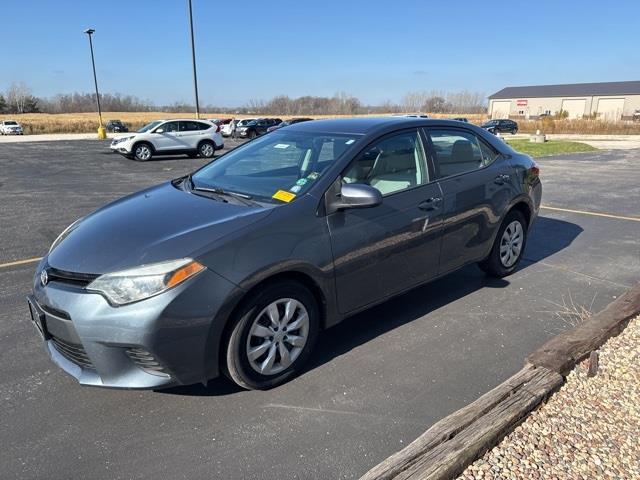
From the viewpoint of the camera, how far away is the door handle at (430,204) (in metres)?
3.81

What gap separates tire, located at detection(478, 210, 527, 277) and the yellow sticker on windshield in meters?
2.46

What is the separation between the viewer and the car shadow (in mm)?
3192

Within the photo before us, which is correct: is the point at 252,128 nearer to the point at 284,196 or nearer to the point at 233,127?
the point at 233,127

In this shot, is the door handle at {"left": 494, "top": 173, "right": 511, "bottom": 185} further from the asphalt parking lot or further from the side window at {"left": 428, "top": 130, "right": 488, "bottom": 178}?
the asphalt parking lot

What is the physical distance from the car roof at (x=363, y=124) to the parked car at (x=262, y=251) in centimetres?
2

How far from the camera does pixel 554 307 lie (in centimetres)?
436

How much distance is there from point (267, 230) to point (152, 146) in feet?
59.8

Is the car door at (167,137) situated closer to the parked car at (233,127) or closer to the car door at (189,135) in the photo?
the car door at (189,135)

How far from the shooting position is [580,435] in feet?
8.27

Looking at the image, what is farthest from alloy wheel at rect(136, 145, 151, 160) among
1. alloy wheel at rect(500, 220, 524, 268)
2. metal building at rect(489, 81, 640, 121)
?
metal building at rect(489, 81, 640, 121)

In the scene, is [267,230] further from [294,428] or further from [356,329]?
[356,329]

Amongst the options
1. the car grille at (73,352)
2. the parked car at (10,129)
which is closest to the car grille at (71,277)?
the car grille at (73,352)

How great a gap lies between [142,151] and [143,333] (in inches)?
721

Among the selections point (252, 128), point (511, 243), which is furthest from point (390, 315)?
point (252, 128)
